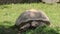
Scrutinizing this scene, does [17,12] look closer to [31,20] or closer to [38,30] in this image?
[31,20]

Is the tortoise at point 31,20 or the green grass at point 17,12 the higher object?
the tortoise at point 31,20

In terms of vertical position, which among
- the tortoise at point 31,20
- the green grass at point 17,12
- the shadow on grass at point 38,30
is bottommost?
the green grass at point 17,12

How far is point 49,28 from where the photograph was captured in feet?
21.6

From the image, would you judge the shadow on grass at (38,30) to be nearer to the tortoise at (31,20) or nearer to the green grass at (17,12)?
the green grass at (17,12)

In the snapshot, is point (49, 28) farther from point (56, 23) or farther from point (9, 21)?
point (9, 21)

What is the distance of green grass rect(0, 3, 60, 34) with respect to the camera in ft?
24.2

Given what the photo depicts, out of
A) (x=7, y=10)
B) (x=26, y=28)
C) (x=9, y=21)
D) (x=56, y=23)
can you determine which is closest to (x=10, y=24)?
(x=9, y=21)

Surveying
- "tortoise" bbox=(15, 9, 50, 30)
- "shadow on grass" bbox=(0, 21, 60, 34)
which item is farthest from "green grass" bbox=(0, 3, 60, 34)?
"tortoise" bbox=(15, 9, 50, 30)

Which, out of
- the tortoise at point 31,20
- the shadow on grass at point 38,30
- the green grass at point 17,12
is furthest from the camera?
the green grass at point 17,12

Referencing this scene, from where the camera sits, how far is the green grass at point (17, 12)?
290 inches

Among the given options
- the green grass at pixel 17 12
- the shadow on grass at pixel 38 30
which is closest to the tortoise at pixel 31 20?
the shadow on grass at pixel 38 30

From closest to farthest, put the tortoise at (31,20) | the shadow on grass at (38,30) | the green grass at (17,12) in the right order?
the shadow on grass at (38,30)
the tortoise at (31,20)
the green grass at (17,12)

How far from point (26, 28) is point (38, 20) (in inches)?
15.9

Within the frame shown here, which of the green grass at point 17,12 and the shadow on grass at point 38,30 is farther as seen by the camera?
the green grass at point 17,12
